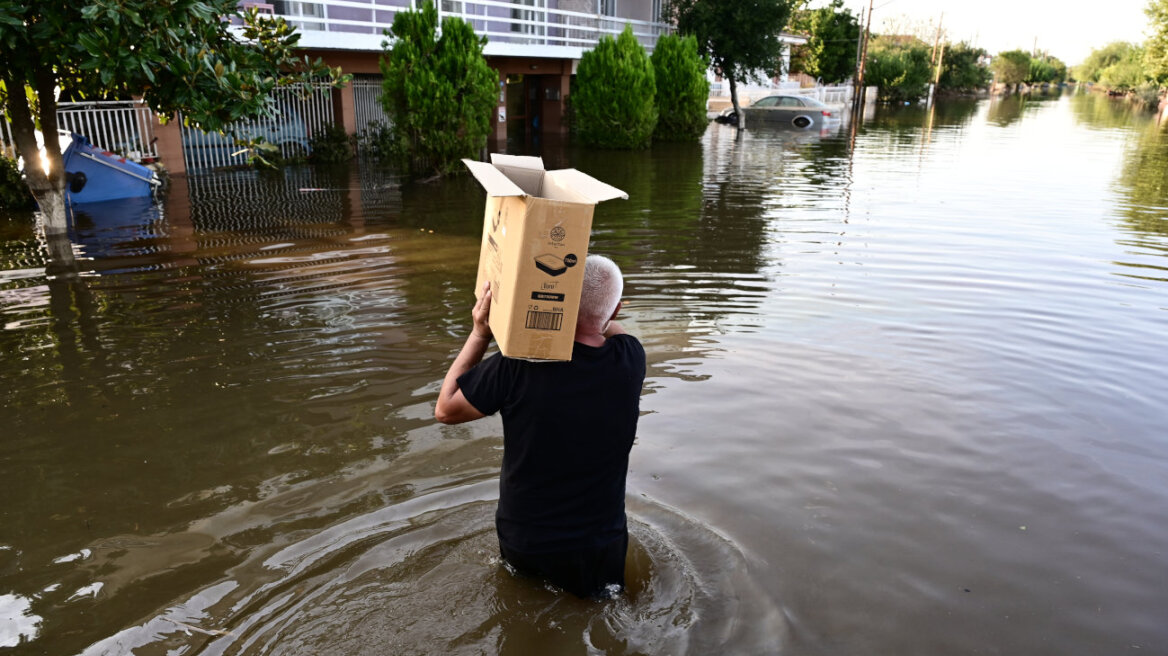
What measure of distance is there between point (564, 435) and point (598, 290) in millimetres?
497

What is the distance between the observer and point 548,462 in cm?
276

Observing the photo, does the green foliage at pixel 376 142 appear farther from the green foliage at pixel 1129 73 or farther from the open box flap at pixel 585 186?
the green foliage at pixel 1129 73

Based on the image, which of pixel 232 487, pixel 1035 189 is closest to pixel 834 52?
pixel 1035 189

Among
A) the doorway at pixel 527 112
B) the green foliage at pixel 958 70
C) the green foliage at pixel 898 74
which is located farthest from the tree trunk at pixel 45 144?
the green foliage at pixel 958 70

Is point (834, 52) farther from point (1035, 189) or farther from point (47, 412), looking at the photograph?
point (47, 412)

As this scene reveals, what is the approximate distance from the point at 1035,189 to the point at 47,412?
16.1 meters

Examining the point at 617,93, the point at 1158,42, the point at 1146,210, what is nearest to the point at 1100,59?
the point at 1158,42

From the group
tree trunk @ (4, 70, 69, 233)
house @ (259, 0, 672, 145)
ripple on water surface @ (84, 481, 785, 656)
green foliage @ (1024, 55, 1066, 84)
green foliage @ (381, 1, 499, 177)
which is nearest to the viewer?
ripple on water surface @ (84, 481, 785, 656)

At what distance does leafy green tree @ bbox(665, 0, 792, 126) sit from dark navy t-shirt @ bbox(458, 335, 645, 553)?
89.1 feet

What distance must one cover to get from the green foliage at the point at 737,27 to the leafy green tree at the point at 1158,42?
32.2m

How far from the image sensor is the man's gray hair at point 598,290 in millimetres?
2570

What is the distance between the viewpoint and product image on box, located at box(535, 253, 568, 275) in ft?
7.76

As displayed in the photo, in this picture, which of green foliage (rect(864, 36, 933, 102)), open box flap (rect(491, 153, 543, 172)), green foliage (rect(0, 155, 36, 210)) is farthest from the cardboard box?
green foliage (rect(864, 36, 933, 102))

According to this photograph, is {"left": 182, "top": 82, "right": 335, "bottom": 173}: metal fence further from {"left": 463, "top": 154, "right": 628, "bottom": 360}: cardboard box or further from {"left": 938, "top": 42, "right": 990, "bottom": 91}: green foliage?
{"left": 938, "top": 42, "right": 990, "bottom": 91}: green foliage
